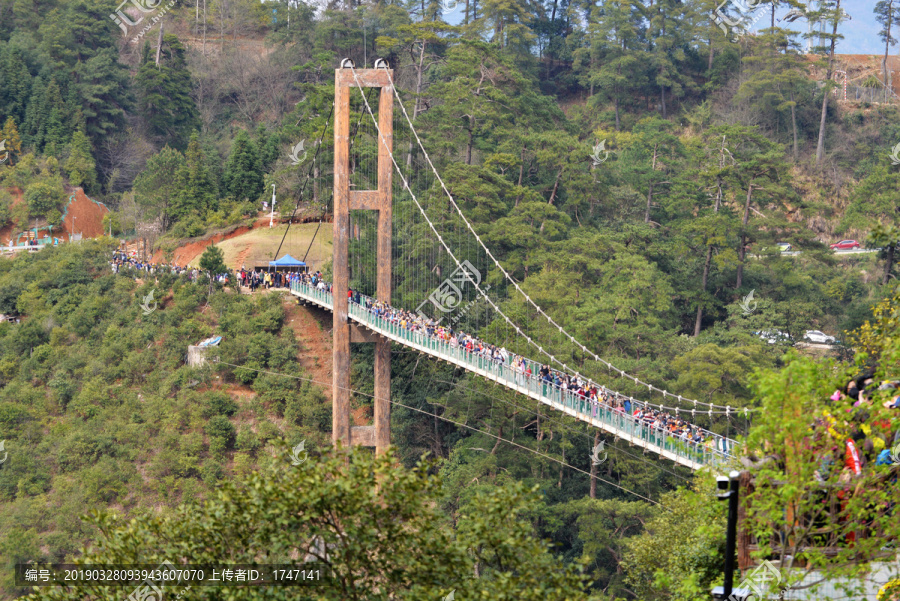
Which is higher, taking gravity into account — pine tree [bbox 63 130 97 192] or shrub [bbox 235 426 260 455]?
pine tree [bbox 63 130 97 192]

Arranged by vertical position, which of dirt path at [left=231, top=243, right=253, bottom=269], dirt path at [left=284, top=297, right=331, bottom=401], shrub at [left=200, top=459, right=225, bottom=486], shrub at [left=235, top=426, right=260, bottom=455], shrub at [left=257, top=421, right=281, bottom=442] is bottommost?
shrub at [left=200, top=459, right=225, bottom=486]

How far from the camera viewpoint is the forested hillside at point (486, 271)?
17.4m

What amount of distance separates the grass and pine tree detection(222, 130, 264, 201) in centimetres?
307

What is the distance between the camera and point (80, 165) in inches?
1383

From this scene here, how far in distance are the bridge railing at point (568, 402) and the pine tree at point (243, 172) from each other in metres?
14.4

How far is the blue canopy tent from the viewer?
86.4 feet

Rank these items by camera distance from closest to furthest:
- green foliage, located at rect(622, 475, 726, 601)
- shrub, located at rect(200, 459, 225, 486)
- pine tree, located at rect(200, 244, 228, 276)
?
green foliage, located at rect(622, 475, 726, 601), shrub, located at rect(200, 459, 225, 486), pine tree, located at rect(200, 244, 228, 276)

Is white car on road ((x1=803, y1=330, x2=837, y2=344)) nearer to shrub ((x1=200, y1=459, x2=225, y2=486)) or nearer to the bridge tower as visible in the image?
the bridge tower

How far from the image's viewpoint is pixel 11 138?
1385 inches

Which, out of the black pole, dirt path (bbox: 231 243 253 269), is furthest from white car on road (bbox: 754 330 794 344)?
the black pole

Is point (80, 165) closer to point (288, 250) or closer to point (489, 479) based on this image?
point (288, 250)

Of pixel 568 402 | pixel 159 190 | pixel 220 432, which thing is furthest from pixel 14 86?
pixel 568 402

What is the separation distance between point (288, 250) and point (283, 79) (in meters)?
16.1

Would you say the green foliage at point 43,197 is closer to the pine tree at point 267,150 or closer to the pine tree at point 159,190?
the pine tree at point 159,190
